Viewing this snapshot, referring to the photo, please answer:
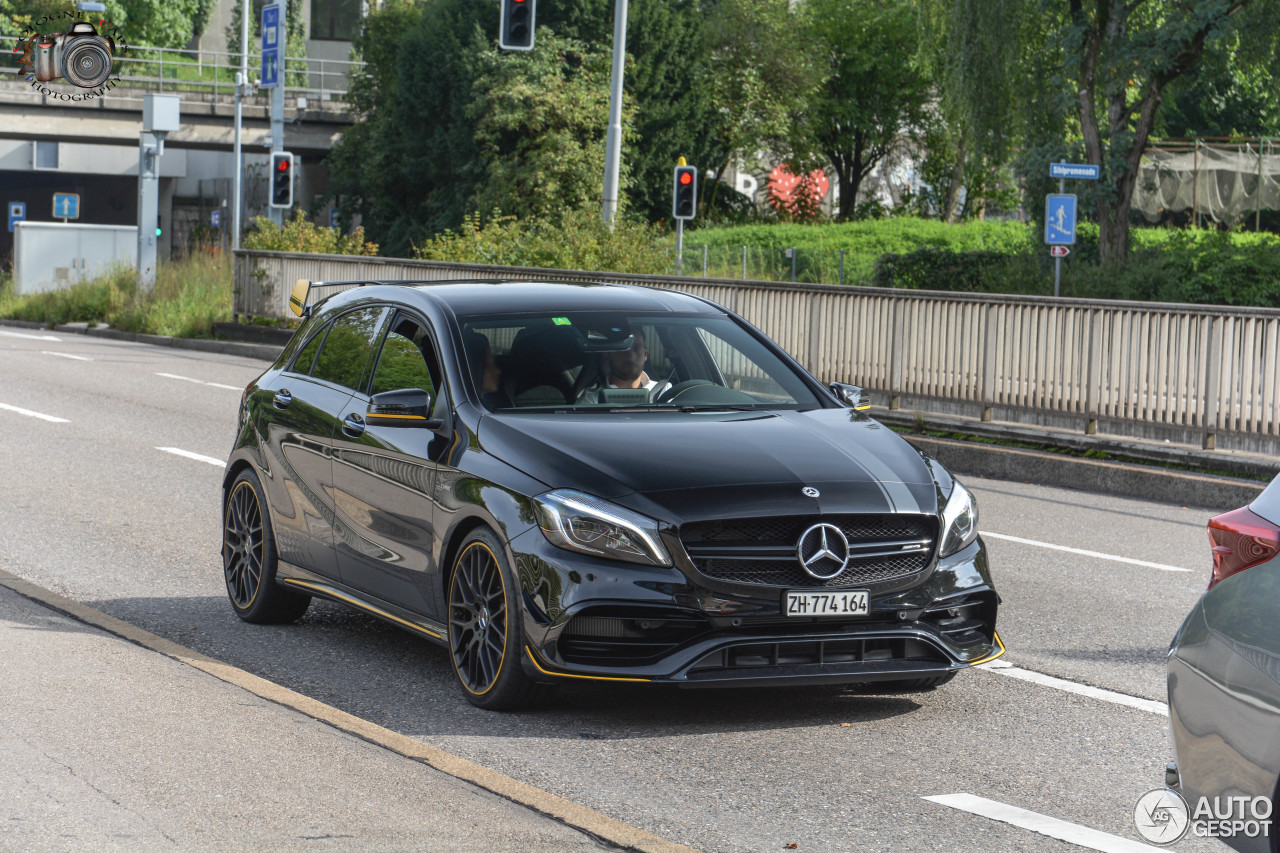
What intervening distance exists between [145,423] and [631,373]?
441 inches

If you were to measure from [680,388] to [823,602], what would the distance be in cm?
154

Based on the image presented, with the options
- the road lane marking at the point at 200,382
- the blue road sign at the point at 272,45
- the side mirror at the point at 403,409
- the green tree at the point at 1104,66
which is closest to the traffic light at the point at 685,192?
the road lane marking at the point at 200,382

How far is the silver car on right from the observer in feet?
11.5

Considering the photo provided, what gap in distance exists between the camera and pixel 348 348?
303 inches

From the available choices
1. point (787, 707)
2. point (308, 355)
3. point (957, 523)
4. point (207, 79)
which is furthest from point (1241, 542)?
point (207, 79)

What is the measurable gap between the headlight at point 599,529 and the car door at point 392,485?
817 mm

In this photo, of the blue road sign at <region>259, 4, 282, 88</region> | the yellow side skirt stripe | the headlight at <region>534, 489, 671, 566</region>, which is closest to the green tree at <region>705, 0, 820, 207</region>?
the blue road sign at <region>259, 4, 282, 88</region>

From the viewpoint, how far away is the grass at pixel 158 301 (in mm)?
32844

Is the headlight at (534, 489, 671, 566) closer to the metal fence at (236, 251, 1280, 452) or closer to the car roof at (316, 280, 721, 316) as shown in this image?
the car roof at (316, 280, 721, 316)

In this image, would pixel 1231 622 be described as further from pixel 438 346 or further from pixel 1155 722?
pixel 438 346

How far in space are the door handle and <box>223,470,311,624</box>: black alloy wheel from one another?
2.91ft

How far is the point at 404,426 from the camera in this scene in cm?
669

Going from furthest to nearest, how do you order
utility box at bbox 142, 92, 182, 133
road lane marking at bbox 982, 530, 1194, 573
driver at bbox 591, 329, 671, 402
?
utility box at bbox 142, 92, 182, 133 < road lane marking at bbox 982, 530, 1194, 573 < driver at bbox 591, 329, 671, 402

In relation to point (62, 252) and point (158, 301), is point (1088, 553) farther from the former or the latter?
point (62, 252)
